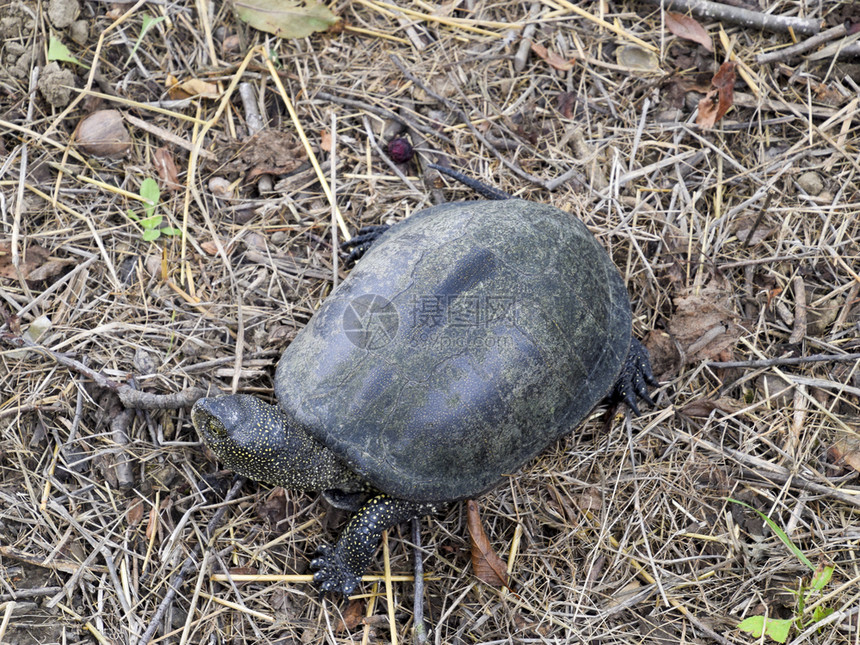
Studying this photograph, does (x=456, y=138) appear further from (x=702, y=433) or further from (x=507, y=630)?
(x=507, y=630)

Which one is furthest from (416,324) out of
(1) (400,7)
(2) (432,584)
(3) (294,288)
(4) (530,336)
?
(1) (400,7)

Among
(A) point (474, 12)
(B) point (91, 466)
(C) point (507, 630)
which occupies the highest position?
(A) point (474, 12)

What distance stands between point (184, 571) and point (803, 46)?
14.3 ft

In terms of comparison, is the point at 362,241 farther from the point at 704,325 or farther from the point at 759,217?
the point at 759,217

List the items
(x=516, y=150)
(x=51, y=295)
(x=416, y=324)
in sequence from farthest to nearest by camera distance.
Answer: (x=516, y=150) → (x=51, y=295) → (x=416, y=324)

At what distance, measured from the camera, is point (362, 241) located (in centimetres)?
355

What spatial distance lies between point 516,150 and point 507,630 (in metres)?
2.55

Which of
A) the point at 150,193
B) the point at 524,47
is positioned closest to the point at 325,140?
the point at 150,193

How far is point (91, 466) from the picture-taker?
10.2ft

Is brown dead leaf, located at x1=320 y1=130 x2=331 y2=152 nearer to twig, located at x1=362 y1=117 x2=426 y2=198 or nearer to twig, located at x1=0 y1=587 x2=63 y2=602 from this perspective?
twig, located at x1=362 y1=117 x2=426 y2=198

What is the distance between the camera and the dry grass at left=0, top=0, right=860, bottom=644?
3.03 metres

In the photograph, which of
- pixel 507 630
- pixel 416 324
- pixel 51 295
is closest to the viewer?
pixel 416 324

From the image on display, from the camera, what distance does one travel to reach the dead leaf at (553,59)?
3904mm

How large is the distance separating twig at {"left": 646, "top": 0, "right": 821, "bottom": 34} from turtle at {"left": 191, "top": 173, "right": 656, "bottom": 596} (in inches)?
72.6
